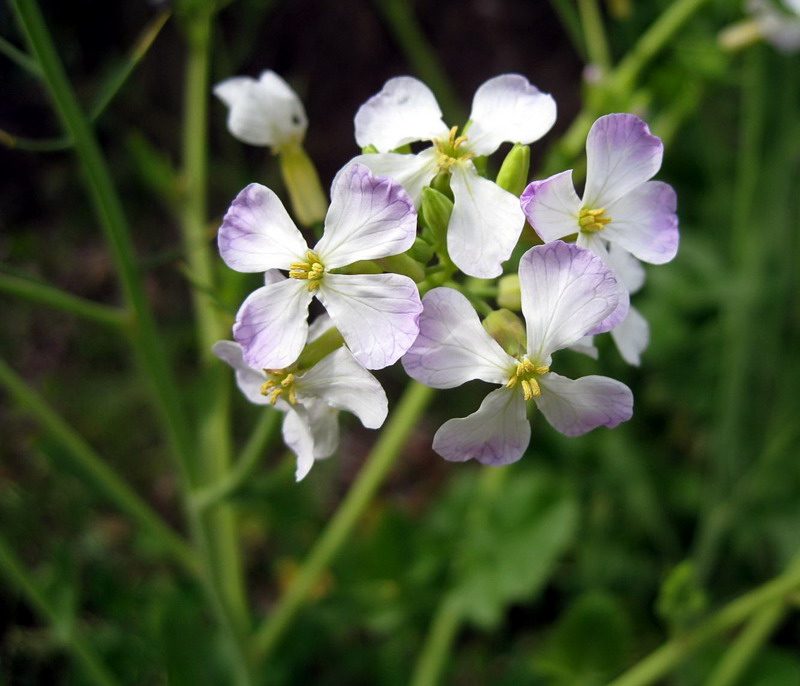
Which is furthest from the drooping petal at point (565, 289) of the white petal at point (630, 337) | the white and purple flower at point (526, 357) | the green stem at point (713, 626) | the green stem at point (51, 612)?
the green stem at point (51, 612)

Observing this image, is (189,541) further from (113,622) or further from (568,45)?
(568,45)

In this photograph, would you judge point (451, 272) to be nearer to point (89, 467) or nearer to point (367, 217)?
point (367, 217)

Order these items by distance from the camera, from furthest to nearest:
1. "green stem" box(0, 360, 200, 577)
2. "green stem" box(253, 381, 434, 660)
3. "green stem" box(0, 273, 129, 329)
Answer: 1. "green stem" box(253, 381, 434, 660)
2. "green stem" box(0, 360, 200, 577)
3. "green stem" box(0, 273, 129, 329)

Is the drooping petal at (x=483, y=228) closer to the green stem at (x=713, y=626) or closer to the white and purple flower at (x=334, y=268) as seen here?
the white and purple flower at (x=334, y=268)

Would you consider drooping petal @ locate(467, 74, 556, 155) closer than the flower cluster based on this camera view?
No

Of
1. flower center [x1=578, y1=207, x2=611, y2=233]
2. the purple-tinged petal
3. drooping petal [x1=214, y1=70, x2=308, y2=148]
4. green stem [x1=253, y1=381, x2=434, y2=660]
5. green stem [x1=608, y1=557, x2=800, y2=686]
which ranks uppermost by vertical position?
drooping petal [x1=214, y1=70, x2=308, y2=148]

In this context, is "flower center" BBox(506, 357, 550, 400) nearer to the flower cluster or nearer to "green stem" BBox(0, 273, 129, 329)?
the flower cluster

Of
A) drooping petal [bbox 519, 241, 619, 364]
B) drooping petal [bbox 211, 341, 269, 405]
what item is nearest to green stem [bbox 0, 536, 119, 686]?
drooping petal [bbox 211, 341, 269, 405]

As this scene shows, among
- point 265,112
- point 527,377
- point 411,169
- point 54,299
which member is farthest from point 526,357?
point 54,299
